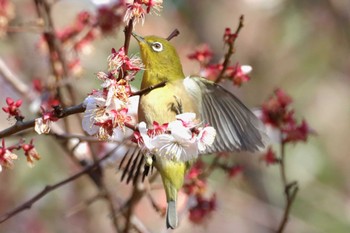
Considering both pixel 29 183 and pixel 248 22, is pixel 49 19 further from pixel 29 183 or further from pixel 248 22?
pixel 248 22

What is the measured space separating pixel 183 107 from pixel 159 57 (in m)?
0.16

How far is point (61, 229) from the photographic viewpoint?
13.4 feet

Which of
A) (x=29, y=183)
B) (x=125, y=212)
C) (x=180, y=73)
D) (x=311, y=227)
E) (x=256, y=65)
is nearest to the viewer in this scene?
(x=180, y=73)

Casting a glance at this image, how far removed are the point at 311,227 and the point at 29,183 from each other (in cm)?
172

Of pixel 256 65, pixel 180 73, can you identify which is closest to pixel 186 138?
pixel 180 73

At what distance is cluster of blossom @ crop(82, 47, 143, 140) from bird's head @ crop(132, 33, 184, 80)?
0.41 meters

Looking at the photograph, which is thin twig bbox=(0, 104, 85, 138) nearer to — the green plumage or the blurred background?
the green plumage

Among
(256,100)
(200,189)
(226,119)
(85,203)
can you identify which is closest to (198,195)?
(200,189)

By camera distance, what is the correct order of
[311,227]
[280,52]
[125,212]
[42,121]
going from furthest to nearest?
[280,52] → [311,227] → [125,212] → [42,121]

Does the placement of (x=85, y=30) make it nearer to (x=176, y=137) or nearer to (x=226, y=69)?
(x=226, y=69)

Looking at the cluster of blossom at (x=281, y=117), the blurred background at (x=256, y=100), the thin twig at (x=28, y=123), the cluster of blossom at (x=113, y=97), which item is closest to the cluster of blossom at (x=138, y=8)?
the cluster of blossom at (x=113, y=97)

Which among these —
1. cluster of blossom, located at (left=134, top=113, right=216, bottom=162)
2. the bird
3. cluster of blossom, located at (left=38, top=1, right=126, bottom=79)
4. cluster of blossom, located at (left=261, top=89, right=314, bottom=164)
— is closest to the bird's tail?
the bird

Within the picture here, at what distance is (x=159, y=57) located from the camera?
1.94 meters

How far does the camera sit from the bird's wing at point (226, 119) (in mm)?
1896
